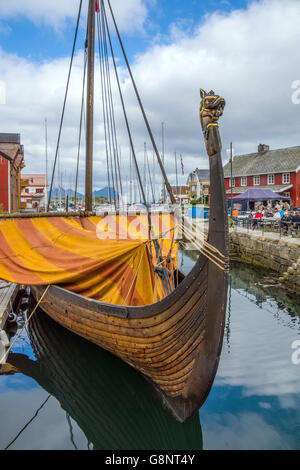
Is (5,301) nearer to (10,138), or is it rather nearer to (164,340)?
(164,340)

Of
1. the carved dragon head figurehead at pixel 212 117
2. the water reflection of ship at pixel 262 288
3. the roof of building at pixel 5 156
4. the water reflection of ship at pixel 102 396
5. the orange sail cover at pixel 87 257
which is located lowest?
the water reflection of ship at pixel 102 396

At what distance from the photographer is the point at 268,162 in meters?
37.1

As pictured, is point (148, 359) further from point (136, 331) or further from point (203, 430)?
point (203, 430)

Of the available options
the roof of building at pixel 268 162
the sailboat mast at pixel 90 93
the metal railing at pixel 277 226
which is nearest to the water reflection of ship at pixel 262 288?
the metal railing at pixel 277 226

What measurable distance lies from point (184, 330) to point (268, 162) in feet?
119

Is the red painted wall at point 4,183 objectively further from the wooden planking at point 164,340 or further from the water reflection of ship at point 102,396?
the wooden planking at point 164,340

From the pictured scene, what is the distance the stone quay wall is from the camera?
1245cm

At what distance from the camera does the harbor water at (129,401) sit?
4.77 metres

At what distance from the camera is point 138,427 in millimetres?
5043

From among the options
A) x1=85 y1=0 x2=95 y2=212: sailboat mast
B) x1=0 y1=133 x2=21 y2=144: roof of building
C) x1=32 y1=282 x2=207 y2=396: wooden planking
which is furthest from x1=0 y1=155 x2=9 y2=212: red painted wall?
x1=32 y1=282 x2=207 y2=396: wooden planking

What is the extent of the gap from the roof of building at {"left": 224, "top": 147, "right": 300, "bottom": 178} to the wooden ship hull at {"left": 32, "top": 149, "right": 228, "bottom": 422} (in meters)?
32.6

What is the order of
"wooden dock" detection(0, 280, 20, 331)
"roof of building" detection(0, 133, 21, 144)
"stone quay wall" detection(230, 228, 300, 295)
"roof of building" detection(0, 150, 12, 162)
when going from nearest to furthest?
"wooden dock" detection(0, 280, 20, 331) → "stone quay wall" detection(230, 228, 300, 295) → "roof of building" detection(0, 150, 12, 162) → "roof of building" detection(0, 133, 21, 144)

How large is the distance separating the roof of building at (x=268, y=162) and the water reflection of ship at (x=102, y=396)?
103 ft

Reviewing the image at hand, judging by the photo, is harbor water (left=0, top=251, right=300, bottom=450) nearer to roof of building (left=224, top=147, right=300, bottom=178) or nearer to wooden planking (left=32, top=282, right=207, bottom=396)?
wooden planking (left=32, top=282, right=207, bottom=396)
